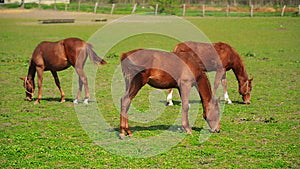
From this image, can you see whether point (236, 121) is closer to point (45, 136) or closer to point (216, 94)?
point (216, 94)

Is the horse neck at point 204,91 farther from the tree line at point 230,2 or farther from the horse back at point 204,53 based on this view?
the tree line at point 230,2

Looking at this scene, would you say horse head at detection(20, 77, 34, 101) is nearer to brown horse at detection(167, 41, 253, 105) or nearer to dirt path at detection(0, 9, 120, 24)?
brown horse at detection(167, 41, 253, 105)

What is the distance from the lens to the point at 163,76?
10.1 metres

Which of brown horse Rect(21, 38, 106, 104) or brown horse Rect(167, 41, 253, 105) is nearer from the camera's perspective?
brown horse Rect(167, 41, 253, 105)

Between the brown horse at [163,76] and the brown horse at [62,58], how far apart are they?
3551mm

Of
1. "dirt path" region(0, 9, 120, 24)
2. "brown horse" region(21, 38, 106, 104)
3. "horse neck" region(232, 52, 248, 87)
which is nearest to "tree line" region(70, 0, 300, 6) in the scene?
"dirt path" region(0, 9, 120, 24)

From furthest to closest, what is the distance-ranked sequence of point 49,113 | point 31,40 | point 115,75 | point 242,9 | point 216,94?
point 242,9, point 31,40, point 115,75, point 216,94, point 49,113

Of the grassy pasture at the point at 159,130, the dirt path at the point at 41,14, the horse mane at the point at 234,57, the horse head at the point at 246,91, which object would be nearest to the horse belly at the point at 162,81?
the grassy pasture at the point at 159,130

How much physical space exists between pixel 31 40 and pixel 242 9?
4114 centimetres

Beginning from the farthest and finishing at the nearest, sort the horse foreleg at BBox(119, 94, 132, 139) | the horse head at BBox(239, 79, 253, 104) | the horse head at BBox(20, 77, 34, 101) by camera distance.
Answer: the horse head at BBox(20, 77, 34, 101)
the horse head at BBox(239, 79, 253, 104)
the horse foreleg at BBox(119, 94, 132, 139)

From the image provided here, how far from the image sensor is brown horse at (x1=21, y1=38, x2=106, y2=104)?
539 inches

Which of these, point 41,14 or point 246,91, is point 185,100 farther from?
point 41,14

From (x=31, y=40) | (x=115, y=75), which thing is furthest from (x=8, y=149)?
(x=31, y=40)

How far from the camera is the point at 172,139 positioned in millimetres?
9938
